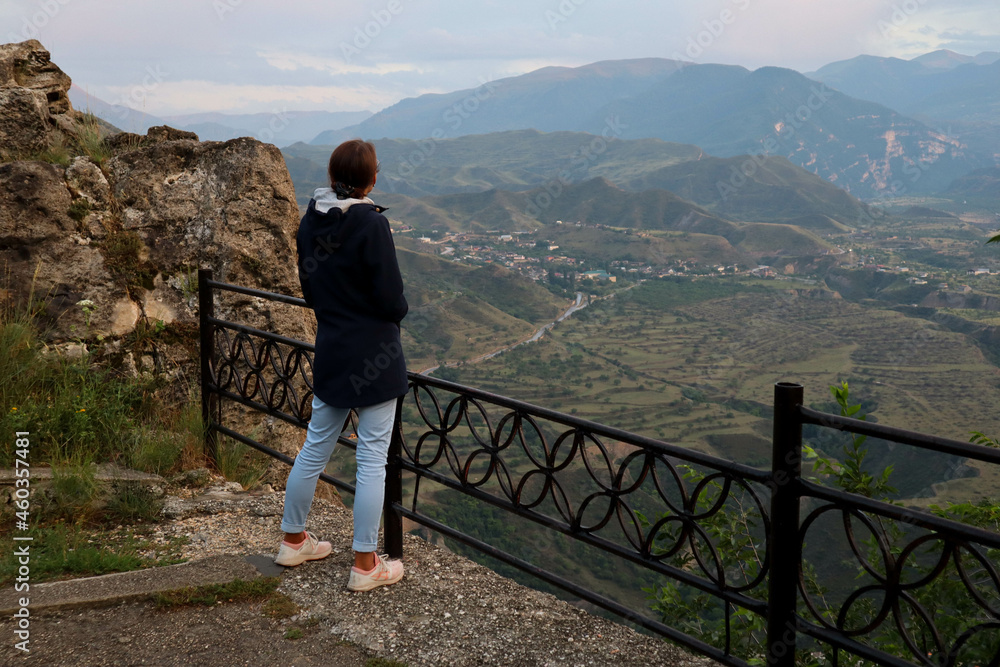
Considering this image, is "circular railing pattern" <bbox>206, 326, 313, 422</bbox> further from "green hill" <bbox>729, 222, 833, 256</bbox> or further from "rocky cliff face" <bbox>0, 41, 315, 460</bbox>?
"green hill" <bbox>729, 222, 833, 256</bbox>

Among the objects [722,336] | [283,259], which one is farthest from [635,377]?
[283,259]

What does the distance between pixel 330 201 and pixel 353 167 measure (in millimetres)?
164

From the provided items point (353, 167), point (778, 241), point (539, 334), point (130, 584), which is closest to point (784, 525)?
point (353, 167)

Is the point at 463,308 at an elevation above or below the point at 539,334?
above

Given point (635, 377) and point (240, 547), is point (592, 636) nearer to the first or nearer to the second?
point (240, 547)

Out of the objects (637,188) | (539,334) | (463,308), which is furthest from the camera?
(637,188)

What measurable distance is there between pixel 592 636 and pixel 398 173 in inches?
7304

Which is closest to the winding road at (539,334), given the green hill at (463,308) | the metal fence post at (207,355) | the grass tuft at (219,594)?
the green hill at (463,308)

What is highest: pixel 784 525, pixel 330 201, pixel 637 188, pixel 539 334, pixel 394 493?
pixel 637 188

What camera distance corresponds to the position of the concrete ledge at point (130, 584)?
2793 mm

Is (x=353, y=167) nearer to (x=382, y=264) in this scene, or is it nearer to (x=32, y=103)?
(x=382, y=264)

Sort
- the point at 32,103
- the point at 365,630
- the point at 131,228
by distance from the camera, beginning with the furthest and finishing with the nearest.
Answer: the point at 32,103 < the point at 131,228 < the point at 365,630

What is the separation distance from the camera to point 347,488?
3539 mm

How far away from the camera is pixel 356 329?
2795 mm
